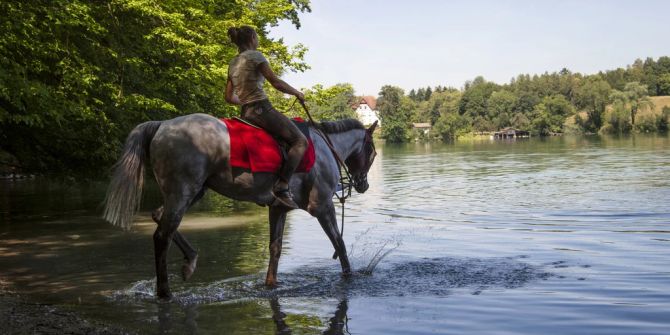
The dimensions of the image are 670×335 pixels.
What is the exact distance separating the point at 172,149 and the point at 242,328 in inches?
99.0

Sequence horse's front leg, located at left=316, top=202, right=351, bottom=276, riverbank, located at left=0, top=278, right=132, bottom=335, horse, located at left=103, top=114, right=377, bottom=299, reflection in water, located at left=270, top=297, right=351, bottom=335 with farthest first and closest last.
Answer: horse's front leg, located at left=316, top=202, right=351, bottom=276 → horse, located at left=103, top=114, right=377, bottom=299 → reflection in water, located at left=270, top=297, right=351, bottom=335 → riverbank, located at left=0, top=278, right=132, bottom=335

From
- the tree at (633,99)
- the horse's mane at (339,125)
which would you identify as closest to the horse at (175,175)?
the horse's mane at (339,125)

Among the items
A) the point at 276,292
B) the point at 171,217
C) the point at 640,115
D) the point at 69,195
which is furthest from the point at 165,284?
the point at 640,115

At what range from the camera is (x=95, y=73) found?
898 inches

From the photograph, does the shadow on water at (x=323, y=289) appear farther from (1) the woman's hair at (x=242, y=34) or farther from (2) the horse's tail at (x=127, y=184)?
(1) the woman's hair at (x=242, y=34)

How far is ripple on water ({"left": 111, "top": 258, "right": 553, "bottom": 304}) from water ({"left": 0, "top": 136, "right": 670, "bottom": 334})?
3 centimetres

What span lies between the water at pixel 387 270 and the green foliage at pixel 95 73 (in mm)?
2190

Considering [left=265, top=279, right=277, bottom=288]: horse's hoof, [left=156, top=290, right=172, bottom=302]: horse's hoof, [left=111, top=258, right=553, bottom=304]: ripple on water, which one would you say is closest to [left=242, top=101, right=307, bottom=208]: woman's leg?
[left=265, top=279, right=277, bottom=288]: horse's hoof

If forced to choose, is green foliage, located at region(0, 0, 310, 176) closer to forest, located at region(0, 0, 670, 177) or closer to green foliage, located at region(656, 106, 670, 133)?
forest, located at region(0, 0, 670, 177)

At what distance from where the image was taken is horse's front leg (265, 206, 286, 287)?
1037 cm

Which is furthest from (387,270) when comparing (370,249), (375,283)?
(370,249)

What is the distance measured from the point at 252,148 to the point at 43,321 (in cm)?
334

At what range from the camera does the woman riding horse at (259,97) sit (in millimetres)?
9555

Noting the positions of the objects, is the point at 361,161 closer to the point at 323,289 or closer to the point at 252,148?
the point at 323,289
